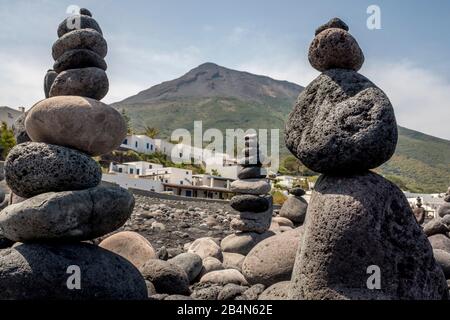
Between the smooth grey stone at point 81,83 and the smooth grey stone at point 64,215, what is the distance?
217 cm

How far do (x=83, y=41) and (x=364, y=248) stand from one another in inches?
240

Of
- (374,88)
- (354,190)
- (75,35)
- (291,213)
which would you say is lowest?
(291,213)

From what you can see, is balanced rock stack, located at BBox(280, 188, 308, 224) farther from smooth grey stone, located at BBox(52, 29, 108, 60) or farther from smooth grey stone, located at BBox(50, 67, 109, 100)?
smooth grey stone, located at BBox(50, 67, 109, 100)

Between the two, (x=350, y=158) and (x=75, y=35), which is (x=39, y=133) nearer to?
(x=75, y=35)

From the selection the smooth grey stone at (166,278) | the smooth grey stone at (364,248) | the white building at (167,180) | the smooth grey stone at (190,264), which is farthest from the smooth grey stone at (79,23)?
the white building at (167,180)

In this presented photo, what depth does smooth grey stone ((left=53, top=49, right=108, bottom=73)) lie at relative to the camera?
851 cm

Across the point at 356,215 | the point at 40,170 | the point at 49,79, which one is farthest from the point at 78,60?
the point at 356,215

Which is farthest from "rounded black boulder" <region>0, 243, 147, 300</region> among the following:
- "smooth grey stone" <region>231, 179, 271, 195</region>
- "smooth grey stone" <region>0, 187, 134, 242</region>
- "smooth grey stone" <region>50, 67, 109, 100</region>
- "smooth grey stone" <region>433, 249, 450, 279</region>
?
"smooth grey stone" <region>231, 179, 271, 195</region>
